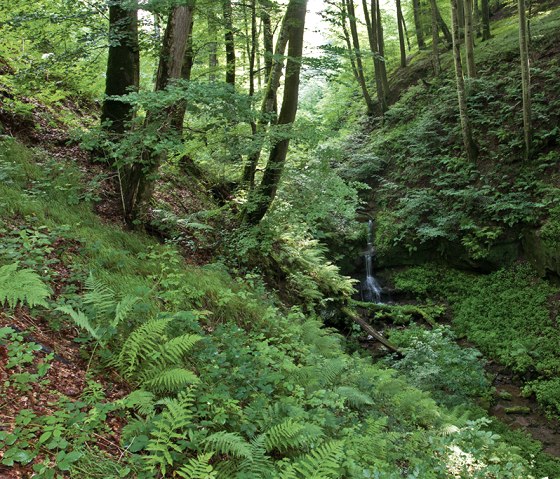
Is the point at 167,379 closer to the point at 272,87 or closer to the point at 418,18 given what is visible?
the point at 272,87

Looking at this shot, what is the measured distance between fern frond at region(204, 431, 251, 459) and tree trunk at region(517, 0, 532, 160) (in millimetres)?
12441

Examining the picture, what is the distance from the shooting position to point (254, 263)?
7.70 m

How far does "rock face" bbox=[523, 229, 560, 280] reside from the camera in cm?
995

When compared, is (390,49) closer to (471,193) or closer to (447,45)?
(447,45)

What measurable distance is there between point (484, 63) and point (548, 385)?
43.5 ft

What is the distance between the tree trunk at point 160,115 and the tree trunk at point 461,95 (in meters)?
9.66

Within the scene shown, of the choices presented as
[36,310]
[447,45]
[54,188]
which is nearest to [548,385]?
[36,310]

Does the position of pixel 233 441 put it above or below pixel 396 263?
above

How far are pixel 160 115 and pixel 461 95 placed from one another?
10.5 meters

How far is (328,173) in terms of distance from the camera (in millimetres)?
7512

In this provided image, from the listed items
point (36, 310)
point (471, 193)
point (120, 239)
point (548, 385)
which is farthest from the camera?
point (471, 193)

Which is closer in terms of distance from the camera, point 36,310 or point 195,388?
point 195,388

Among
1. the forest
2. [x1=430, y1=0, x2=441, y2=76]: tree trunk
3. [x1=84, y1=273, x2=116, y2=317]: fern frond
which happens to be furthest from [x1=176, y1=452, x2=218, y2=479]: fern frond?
[x1=430, y1=0, x2=441, y2=76]: tree trunk

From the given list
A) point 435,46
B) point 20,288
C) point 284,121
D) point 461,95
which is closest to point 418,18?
point 435,46
